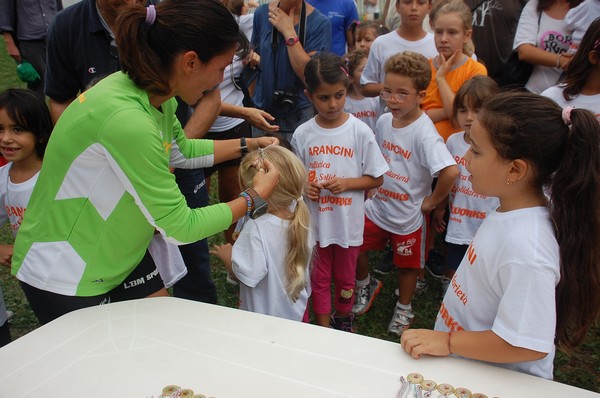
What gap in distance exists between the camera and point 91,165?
1537 millimetres

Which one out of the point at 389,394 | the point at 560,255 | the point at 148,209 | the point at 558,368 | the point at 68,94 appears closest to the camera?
the point at 389,394

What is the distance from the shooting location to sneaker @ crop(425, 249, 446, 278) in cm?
363

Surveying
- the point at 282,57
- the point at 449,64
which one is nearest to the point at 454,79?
the point at 449,64

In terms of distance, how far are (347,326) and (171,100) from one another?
5.76 ft

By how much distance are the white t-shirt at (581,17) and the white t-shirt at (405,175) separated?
4.20ft

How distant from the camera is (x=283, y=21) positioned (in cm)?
317

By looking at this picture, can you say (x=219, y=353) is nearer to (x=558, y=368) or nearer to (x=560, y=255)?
(x=560, y=255)

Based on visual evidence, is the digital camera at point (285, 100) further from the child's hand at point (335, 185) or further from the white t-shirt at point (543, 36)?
the white t-shirt at point (543, 36)

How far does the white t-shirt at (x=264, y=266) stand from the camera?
207 centimetres

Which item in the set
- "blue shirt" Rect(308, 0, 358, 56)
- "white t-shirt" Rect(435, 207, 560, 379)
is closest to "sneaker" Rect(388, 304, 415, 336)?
"white t-shirt" Rect(435, 207, 560, 379)

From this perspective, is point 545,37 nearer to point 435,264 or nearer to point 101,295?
point 435,264

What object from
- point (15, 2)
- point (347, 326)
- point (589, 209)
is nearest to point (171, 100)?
point (589, 209)

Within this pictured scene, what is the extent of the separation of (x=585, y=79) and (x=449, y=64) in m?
0.83

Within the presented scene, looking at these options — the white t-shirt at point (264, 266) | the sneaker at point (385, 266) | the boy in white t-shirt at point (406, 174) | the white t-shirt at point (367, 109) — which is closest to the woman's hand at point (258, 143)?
the white t-shirt at point (264, 266)
